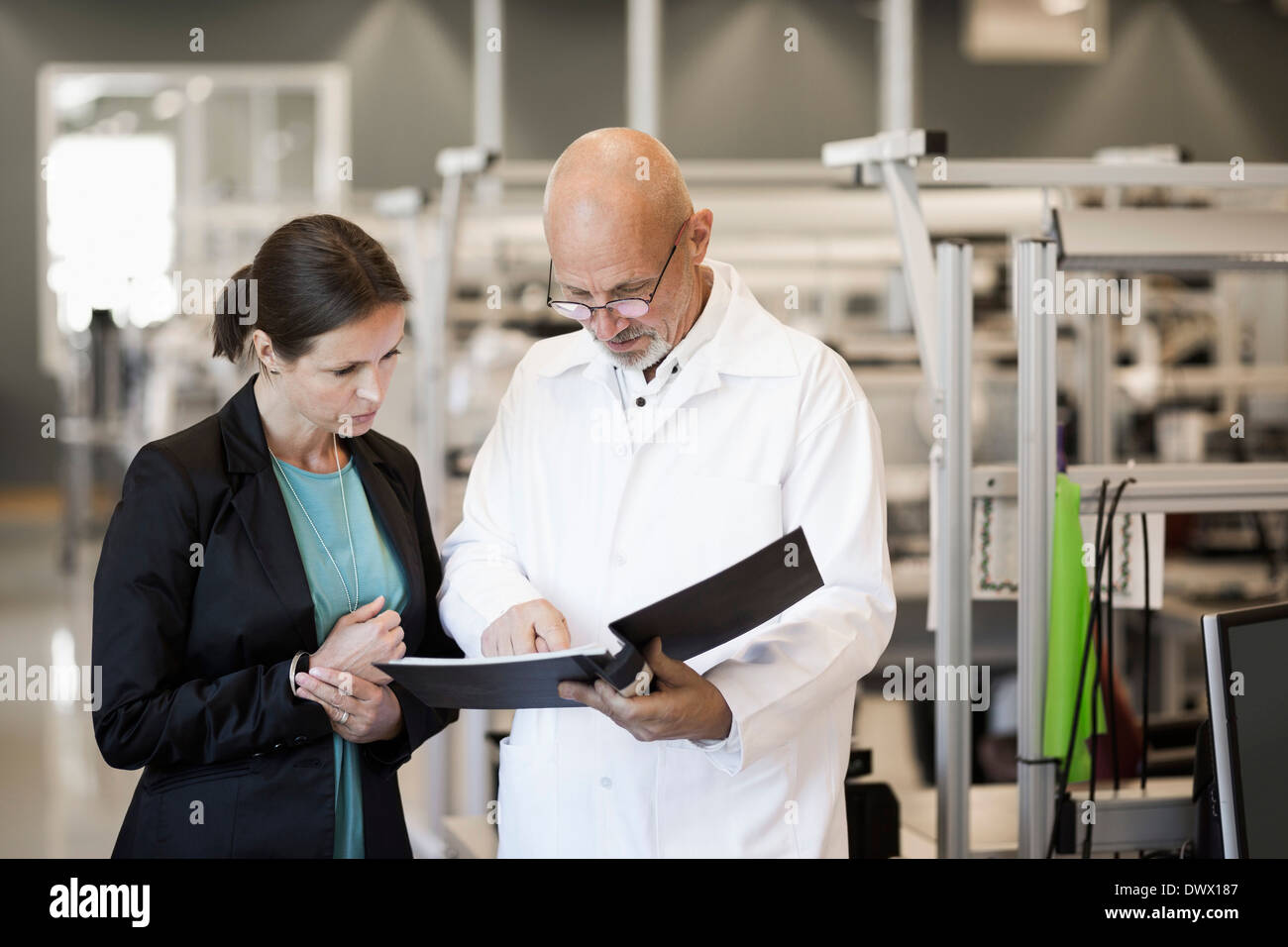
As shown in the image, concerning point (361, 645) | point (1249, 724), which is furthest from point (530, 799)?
point (1249, 724)

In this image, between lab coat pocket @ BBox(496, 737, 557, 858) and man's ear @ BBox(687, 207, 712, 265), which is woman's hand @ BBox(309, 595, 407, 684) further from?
man's ear @ BBox(687, 207, 712, 265)

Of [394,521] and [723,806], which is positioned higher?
[394,521]

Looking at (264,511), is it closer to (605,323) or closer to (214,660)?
(214,660)

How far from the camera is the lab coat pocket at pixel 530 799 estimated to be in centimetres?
179

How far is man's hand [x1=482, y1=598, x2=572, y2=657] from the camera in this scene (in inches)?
63.3

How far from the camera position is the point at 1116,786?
2.26m

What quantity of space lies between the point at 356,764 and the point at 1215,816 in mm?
1209

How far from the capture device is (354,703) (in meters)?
1.59

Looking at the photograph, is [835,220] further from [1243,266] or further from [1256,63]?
[1256,63]

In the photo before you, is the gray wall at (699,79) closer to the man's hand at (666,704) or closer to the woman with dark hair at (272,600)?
the woman with dark hair at (272,600)

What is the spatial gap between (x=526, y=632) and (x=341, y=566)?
0.27m

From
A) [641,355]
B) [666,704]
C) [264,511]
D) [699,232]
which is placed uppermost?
[699,232]
